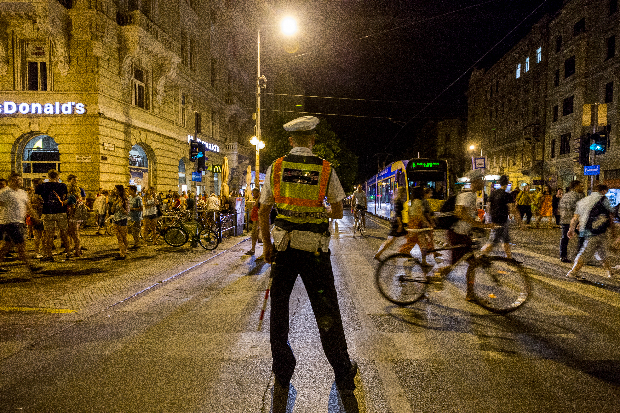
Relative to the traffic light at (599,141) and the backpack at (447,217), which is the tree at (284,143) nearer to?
the traffic light at (599,141)

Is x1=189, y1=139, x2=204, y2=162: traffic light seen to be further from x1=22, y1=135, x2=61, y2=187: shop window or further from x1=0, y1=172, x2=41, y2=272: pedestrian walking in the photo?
x1=22, y1=135, x2=61, y2=187: shop window

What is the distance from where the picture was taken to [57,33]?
16.7m

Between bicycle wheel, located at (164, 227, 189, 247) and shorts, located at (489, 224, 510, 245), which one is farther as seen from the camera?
bicycle wheel, located at (164, 227, 189, 247)

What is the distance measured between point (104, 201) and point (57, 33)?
6.90m

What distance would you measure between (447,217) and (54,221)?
8630mm

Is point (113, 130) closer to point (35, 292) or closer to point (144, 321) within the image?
point (35, 292)

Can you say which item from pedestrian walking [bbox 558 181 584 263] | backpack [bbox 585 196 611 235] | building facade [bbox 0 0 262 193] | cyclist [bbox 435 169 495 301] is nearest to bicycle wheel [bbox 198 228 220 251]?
building facade [bbox 0 0 262 193]

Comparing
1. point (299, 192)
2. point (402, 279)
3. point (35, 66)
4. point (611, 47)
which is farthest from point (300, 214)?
point (611, 47)

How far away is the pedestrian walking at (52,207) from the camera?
9641mm

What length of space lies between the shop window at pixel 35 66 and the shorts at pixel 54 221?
1045 cm

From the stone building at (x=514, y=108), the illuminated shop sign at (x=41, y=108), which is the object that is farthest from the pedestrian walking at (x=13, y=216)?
the stone building at (x=514, y=108)

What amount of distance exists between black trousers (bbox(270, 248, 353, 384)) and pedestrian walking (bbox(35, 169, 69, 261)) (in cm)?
853

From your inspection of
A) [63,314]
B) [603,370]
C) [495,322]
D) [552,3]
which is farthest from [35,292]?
[552,3]

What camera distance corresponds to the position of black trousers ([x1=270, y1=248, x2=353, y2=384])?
299 cm
